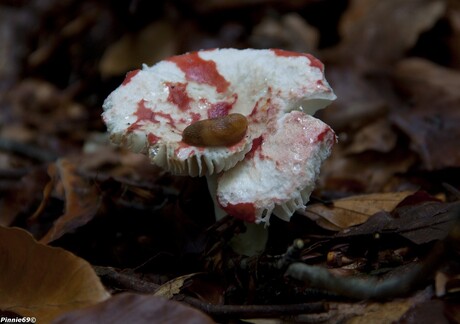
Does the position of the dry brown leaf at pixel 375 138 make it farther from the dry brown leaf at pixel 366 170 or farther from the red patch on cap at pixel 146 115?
the red patch on cap at pixel 146 115

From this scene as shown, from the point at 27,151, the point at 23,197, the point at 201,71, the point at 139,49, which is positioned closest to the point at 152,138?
the point at 201,71

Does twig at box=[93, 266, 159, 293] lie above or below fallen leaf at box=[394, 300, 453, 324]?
below

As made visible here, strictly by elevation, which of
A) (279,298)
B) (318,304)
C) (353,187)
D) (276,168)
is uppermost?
(276,168)

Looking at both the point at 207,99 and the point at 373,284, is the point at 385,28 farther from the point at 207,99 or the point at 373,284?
the point at 373,284

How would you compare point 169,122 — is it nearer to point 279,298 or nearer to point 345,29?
point 279,298

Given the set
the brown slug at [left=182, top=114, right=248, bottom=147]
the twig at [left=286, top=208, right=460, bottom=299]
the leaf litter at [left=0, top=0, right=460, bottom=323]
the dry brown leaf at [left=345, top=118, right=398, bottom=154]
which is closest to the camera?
the twig at [left=286, top=208, right=460, bottom=299]

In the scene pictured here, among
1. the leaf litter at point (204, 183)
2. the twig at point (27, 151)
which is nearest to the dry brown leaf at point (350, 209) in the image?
the leaf litter at point (204, 183)

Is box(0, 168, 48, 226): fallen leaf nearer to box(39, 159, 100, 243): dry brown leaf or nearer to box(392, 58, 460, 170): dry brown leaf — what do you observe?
box(39, 159, 100, 243): dry brown leaf

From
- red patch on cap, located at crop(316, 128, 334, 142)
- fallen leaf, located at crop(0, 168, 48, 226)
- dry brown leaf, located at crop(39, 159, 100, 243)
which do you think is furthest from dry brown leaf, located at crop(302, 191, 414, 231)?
fallen leaf, located at crop(0, 168, 48, 226)

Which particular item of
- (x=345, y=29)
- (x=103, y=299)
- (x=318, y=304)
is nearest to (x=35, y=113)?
(x=345, y=29)
